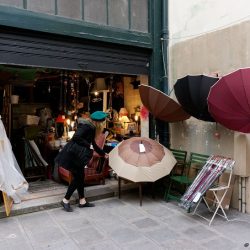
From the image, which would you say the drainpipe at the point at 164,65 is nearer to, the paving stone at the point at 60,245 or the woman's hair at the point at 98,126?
the woman's hair at the point at 98,126

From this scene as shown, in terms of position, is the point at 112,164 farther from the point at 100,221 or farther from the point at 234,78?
the point at 234,78

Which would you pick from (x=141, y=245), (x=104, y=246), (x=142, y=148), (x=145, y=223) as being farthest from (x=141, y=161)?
(x=104, y=246)

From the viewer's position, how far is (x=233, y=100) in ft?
15.6

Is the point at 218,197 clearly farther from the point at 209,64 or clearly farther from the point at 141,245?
the point at 209,64

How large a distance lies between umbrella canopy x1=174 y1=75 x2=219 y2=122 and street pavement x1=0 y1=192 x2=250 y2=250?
1901 mm

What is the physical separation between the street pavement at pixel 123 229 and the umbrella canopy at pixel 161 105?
1825mm

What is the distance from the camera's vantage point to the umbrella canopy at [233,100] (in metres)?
4.60

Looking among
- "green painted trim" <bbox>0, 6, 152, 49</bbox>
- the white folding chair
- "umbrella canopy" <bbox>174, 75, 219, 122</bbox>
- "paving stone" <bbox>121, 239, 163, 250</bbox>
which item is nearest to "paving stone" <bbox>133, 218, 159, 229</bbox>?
"paving stone" <bbox>121, 239, 163, 250</bbox>

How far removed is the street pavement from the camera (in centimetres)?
454

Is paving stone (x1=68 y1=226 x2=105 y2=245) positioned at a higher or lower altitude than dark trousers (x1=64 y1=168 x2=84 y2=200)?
lower

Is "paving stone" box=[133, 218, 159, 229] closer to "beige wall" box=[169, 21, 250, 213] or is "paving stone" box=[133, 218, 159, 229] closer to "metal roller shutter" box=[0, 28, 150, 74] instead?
"beige wall" box=[169, 21, 250, 213]

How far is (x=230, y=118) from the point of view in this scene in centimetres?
491

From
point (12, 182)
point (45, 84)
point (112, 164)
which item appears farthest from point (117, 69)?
point (45, 84)

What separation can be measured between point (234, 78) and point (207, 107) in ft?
2.69
